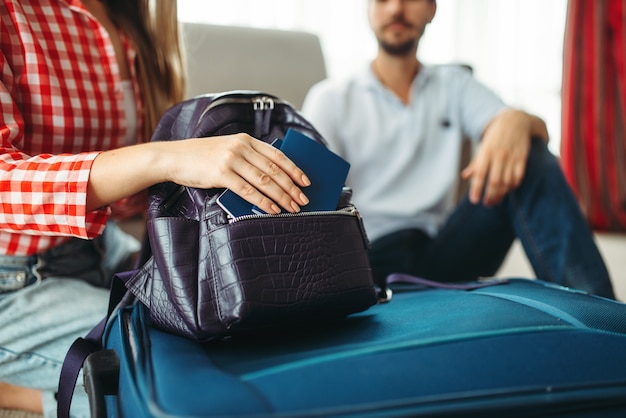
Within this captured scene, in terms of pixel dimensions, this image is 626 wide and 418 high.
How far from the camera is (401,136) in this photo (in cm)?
145

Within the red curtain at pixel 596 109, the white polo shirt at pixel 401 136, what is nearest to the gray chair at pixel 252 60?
the white polo shirt at pixel 401 136

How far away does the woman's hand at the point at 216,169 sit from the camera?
0.63 meters

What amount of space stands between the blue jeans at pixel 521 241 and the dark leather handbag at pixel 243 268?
52 cm

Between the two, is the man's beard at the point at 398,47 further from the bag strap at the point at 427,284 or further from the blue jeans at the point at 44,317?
the blue jeans at the point at 44,317

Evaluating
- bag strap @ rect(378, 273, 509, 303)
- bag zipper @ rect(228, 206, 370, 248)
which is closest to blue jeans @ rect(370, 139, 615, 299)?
bag strap @ rect(378, 273, 509, 303)

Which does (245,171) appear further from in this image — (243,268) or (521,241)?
(521,241)

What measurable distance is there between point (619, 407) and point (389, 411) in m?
0.24

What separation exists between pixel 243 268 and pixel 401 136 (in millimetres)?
926

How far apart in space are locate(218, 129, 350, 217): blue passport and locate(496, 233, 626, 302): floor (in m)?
1.44

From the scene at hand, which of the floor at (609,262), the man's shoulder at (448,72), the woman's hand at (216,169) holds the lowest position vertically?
the floor at (609,262)

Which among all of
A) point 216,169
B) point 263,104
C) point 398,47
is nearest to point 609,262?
point 398,47

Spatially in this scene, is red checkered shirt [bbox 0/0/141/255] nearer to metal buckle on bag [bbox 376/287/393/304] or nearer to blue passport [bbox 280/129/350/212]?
blue passport [bbox 280/129/350/212]

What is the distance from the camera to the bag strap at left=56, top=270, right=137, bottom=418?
2.19 ft

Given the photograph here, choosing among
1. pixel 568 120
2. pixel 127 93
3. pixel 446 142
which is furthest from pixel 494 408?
pixel 568 120
